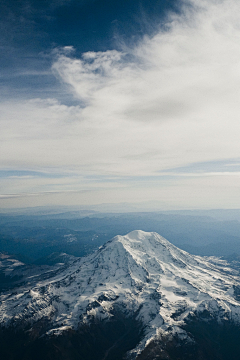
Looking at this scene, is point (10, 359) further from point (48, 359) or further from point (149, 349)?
point (149, 349)

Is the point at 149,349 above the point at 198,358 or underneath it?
above

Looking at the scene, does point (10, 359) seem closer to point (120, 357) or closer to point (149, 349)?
point (120, 357)

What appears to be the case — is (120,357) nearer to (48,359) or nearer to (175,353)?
(175,353)

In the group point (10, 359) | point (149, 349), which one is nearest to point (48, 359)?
point (10, 359)

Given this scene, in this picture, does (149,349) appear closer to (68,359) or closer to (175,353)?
(175,353)

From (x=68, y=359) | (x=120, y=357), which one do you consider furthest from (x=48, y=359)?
(x=120, y=357)

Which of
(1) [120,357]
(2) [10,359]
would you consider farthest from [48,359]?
(1) [120,357]

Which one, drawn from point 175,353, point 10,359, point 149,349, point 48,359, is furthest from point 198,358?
point 10,359
